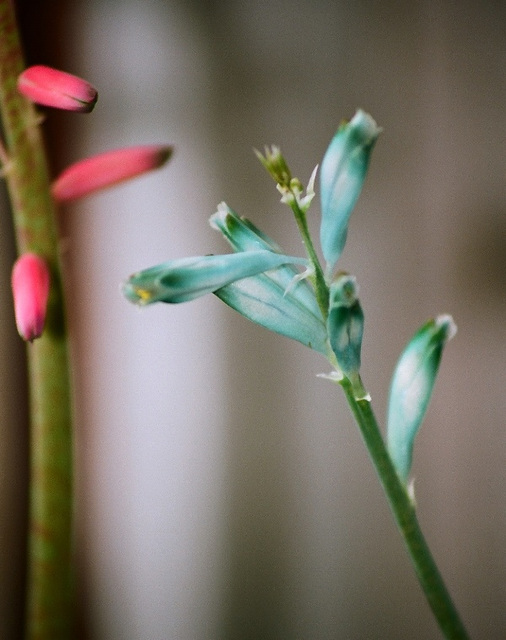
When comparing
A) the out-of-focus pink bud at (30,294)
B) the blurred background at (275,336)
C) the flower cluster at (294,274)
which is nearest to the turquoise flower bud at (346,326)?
the flower cluster at (294,274)

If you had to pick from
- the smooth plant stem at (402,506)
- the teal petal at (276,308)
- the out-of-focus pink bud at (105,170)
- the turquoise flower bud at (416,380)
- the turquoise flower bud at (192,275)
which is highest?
the out-of-focus pink bud at (105,170)

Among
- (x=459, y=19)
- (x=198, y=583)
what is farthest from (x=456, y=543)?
(x=459, y=19)

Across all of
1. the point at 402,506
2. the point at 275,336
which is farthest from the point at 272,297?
the point at 275,336

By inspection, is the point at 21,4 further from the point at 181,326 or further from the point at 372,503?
the point at 372,503

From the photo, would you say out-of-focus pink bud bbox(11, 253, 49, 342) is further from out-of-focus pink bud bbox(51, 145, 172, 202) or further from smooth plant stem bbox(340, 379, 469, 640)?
smooth plant stem bbox(340, 379, 469, 640)

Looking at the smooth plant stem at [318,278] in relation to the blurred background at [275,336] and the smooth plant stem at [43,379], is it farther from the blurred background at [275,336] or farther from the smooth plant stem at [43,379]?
the blurred background at [275,336]

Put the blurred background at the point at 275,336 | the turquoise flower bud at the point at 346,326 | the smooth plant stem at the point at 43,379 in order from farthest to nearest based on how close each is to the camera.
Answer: the blurred background at the point at 275,336 < the smooth plant stem at the point at 43,379 < the turquoise flower bud at the point at 346,326

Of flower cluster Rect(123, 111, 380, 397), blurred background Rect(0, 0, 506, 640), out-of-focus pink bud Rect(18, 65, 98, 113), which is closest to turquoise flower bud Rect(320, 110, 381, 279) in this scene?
flower cluster Rect(123, 111, 380, 397)
